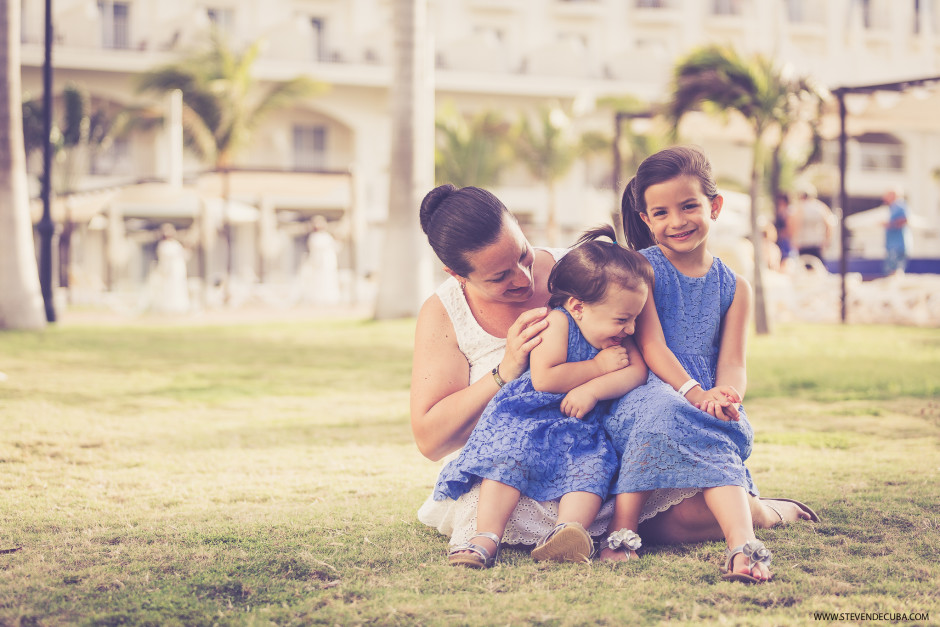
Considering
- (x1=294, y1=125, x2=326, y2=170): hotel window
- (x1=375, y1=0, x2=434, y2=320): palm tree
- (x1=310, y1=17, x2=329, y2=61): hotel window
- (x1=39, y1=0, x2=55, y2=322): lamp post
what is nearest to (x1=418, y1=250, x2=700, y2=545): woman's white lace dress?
(x1=375, y1=0, x2=434, y2=320): palm tree

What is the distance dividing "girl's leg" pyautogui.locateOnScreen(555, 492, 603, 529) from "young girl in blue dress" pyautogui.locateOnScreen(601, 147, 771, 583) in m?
0.08

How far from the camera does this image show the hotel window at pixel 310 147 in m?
34.4

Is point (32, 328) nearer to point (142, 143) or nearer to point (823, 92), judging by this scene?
point (823, 92)

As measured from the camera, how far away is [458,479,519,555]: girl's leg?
308cm

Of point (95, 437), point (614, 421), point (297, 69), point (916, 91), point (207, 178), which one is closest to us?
point (614, 421)

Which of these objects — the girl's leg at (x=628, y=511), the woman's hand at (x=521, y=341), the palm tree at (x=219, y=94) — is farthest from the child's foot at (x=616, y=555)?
the palm tree at (x=219, y=94)

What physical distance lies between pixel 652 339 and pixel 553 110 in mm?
29565

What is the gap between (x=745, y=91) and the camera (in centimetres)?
1107

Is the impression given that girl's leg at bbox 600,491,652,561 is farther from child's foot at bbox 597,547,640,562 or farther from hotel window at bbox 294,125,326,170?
hotel window at bbox 294,125,326,170

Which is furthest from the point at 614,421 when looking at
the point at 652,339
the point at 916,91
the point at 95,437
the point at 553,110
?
the point at 553,110

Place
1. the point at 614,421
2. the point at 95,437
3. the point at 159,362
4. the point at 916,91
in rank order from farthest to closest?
the point at 916,91, the point at 159,362, the point at 95,437, the point at 614,421

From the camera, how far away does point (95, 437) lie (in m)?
5.70

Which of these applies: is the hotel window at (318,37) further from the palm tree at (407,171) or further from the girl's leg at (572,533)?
the girl's leg at (572,533)

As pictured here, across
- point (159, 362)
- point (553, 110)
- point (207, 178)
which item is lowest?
point (159, 362)
